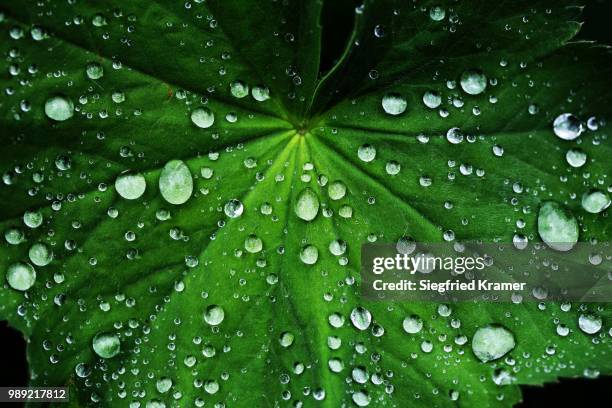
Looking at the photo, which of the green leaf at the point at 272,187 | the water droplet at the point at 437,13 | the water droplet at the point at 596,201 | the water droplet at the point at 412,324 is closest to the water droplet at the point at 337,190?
the green leaf at the point at 272,187

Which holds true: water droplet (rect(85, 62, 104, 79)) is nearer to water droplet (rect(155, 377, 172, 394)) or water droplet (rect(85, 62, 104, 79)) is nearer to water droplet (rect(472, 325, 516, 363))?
water droplet (rect(155, 377, 172, 394))

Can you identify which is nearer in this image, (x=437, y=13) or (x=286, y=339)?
(x=437, y=13)

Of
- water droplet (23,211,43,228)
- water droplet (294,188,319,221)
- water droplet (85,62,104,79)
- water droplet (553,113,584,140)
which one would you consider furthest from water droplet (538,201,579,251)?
water droplet (23,211,43,228)

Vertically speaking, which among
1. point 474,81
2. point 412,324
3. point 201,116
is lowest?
point 412,324

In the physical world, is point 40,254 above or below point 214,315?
above

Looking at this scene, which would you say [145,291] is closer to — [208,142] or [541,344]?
[208,142]

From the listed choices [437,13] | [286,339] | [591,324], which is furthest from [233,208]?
[591,324]

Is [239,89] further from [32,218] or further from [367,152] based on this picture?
[32,218]
